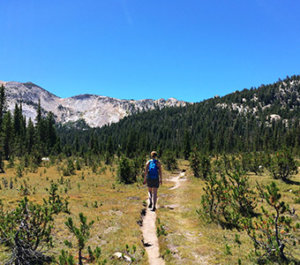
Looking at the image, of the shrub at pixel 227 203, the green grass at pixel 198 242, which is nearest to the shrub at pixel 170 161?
the green grass at pixel 198 242

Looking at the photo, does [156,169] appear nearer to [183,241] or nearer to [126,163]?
[183,241]

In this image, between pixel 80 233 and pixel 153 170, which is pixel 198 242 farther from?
pixel 80 233

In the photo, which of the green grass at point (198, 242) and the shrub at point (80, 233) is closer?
the shrub at point (80, 233)

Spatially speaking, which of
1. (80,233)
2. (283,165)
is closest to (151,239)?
(80,233)

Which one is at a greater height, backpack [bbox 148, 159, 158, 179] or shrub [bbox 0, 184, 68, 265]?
backpack [bbox 148, 159, 158, 179]

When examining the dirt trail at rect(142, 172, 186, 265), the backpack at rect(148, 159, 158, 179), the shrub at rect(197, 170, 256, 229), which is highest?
the backpack at rect(148, 159, 158, 179)

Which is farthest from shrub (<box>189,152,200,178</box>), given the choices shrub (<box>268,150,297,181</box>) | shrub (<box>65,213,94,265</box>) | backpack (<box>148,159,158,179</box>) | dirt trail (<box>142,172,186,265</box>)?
shrub (<box>65,213,94,265</box>)

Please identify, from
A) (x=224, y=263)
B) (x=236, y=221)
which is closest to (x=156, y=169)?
(x=236, y=221)

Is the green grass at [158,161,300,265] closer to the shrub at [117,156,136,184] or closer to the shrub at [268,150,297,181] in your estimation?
the shrub at [268,150,297,181]

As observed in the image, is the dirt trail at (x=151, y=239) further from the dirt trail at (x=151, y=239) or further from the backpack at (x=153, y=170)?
the backpack at (x=153, y=170)

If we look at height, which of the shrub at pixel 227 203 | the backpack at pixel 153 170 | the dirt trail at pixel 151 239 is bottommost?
the dirt trail at pixel 151 239

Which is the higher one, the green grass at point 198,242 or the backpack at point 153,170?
the backpack at point 153,170

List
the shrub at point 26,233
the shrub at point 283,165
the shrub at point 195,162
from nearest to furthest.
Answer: the shrub at point 26,233
the shrub at point 283,165
the shrub at point 195,162

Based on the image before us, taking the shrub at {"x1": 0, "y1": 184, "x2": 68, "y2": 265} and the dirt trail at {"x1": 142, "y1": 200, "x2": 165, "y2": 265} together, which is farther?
the dirt trail at {"x1": 142, "y1": 200, "x2": 165, "y2": 265}
